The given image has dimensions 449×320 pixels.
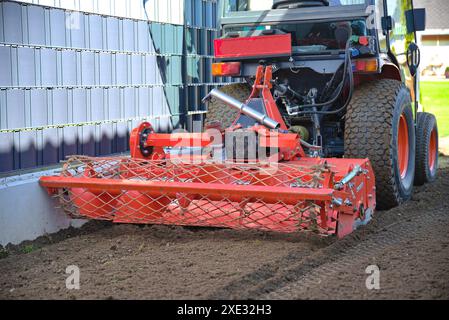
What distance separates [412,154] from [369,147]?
113cm

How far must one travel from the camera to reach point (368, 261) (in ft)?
13.8

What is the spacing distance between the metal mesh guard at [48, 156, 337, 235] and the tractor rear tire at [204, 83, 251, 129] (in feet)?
3.97

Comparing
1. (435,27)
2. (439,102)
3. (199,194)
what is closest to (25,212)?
(199,194)

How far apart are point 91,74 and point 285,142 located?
219cm

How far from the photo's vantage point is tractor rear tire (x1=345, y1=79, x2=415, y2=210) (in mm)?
5543

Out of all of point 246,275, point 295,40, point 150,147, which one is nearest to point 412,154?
point 295,40

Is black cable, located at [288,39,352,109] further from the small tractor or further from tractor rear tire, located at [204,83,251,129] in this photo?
tractor rear tire, located at [204,83,251,129]

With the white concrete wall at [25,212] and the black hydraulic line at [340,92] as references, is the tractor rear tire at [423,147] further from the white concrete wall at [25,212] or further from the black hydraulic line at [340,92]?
the white concrete wall at [25,212]

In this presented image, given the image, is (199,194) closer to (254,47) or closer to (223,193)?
(223,193)

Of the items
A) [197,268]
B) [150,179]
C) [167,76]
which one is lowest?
[197,268]

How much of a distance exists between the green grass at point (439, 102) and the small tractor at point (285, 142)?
709 centimetres

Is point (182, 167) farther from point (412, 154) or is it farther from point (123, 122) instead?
point (412, 154)

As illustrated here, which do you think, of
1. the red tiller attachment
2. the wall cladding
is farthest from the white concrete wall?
the wall cladding

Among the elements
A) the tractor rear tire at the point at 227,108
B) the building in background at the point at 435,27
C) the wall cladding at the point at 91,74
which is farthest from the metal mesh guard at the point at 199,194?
the building in background at the point at 435,27
